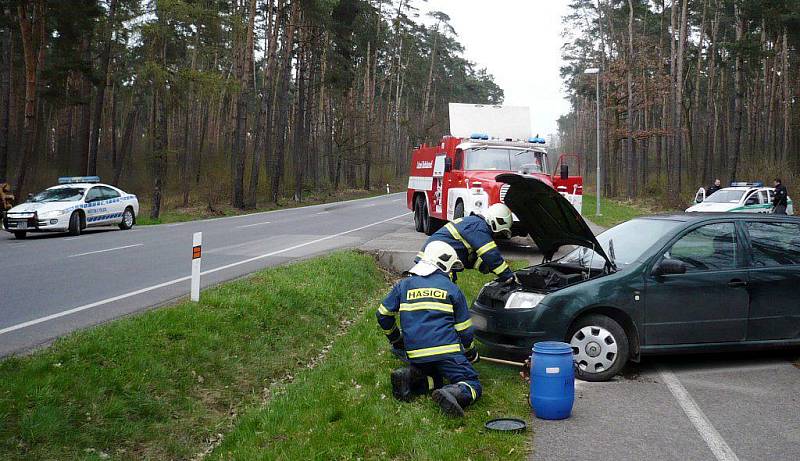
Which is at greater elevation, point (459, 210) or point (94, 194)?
point (94, 194)

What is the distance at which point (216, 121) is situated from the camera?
69000 millimetres

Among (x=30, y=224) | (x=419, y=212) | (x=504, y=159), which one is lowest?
(x=30, y=224)

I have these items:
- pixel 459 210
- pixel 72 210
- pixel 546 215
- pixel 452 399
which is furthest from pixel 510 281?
pixel 72 210

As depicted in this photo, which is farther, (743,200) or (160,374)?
(743,200)

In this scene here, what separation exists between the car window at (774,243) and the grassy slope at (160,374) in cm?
520

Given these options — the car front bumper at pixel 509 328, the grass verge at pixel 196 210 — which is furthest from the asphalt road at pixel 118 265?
the grass verge at pixel 196 210

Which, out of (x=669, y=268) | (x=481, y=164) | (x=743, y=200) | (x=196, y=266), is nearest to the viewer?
(x=669, y=268)

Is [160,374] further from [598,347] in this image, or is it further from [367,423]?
[598,347]

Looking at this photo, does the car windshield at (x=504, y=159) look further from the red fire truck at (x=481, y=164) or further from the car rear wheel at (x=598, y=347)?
the car rear wheel at (x=598, y=347)

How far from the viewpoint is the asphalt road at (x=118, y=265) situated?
866 cm

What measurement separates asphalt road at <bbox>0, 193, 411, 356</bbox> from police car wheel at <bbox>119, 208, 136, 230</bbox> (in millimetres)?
743

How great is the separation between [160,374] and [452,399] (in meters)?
2.91

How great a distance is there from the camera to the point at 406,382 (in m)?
5.83

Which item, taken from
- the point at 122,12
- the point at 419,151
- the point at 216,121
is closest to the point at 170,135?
the point at 216,121
